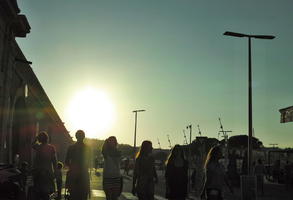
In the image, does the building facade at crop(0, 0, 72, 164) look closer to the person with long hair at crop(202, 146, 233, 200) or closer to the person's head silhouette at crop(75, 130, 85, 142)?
the person's head silhouette at crop(75, 130, 85, 142)

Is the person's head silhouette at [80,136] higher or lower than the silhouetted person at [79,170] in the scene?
higher

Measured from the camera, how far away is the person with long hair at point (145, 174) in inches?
376

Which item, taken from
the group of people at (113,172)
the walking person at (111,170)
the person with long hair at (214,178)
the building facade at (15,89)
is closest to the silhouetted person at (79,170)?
the group of people at (113,172)

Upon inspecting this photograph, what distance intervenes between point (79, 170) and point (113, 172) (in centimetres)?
76

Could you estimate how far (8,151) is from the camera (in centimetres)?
2006

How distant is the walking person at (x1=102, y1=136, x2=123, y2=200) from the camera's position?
9242 millimetres

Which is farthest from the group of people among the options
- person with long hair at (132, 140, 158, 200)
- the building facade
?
the building facade

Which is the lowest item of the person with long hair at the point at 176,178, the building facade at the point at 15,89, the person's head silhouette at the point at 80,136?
the person with long hair at the point at 176,178

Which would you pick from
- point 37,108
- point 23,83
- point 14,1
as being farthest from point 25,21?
point 37,108

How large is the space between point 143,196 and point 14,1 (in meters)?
11.4

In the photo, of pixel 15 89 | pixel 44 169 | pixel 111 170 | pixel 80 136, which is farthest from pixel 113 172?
pixel 15 89

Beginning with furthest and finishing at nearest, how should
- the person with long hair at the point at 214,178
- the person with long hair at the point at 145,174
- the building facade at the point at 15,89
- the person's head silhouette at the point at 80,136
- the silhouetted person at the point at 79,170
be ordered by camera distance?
the building facade at the point at 15,89
the person with long hair at the point at 145,174
the person with long hair at the point at 214,178
the person's head silhouette at the point at 80,136
the silhouetted person at the point at 79,170

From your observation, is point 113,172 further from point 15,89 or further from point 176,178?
point 15,89

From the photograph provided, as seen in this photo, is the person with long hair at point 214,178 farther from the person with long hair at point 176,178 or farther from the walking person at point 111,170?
the walking person at point 111,170
